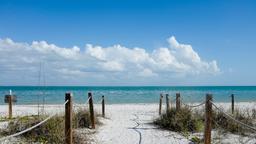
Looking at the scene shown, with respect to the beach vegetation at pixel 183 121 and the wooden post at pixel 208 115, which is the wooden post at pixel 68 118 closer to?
the wooden post at pixel 208 115

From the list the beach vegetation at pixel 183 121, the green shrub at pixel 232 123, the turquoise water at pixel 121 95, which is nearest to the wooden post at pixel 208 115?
the green shrub at pixel 232 123

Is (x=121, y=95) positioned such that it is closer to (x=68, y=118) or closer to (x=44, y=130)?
(x=44, y=130)

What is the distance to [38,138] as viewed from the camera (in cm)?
977

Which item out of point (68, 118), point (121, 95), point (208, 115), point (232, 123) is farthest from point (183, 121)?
point (121, 95)

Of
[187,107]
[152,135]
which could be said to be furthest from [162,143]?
[187,107]

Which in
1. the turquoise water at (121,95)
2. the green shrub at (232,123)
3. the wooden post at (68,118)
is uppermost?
the wooden post at (68,118)

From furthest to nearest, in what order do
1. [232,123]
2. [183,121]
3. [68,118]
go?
[183,121], [232,123], [68,118]

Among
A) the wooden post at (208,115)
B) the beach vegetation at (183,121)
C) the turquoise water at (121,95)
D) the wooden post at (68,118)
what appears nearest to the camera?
the wooden post at (68,118)

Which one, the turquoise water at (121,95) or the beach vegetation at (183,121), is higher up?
the beach vegetation at (183,121)

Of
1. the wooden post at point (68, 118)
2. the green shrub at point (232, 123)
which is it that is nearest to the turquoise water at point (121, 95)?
the wooden post at point (68, 118)

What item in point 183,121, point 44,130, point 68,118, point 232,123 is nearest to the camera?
point 68,118

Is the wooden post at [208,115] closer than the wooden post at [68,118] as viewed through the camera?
No

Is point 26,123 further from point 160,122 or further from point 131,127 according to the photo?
point 160,122

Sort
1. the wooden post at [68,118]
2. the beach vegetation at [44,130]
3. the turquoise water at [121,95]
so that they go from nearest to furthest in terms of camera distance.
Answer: the wooden post at [68,118]
the beach vegetation at [44,130]
the turquoise water at [121,95]
